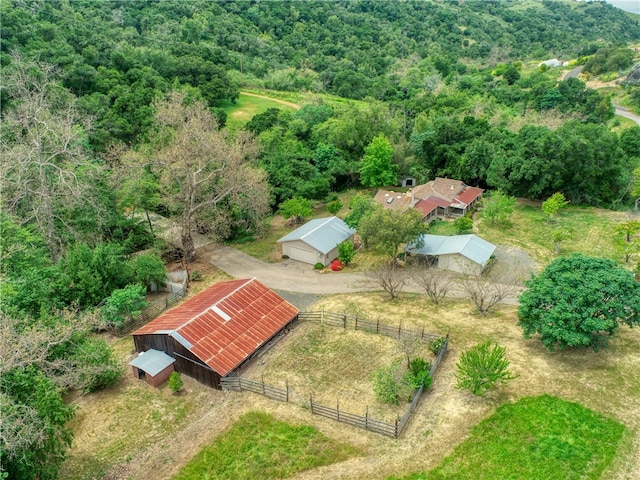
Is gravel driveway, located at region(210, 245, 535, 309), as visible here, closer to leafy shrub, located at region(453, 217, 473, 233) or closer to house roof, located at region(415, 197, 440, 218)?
leafy shrub, located at region(453, 217, 473, 233)

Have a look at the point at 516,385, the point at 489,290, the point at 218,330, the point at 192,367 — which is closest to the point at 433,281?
the point at 489,290

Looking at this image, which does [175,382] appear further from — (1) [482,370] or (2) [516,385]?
(2) [516,385]

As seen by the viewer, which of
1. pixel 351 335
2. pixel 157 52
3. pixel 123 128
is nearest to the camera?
pixel 351 335

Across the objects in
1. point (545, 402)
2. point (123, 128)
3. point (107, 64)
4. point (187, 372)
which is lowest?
point (187, 372)

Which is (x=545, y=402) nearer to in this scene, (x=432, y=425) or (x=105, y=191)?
(x=432, y=425)

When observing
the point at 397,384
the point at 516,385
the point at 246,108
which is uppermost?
the point at 246,108

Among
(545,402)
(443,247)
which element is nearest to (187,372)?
(545,402)

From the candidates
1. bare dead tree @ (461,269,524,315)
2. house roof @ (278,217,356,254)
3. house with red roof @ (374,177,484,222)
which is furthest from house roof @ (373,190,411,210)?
bare dead tree @ (461,269,524,315)

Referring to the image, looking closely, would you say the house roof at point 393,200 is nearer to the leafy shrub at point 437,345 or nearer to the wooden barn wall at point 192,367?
the leafy shrub at point 437,345

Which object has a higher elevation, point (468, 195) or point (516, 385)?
point (468, 195)
